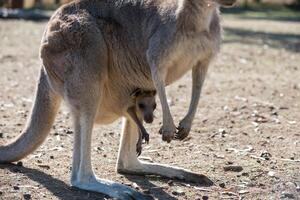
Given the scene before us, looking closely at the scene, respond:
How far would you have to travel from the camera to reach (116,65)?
471 centimetres

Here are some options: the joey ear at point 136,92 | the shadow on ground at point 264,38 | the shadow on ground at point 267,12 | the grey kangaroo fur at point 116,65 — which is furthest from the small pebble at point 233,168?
the shadow on ground at point 267,12

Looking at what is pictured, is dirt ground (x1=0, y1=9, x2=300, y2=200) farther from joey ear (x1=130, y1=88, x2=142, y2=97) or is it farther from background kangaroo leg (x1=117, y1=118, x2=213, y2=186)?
joey ear (x1=130, y1=88, x2=142, y2=97)

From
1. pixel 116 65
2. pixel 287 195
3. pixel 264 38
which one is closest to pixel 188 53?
pixel 116 65

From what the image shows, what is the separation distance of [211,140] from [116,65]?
1463 mm

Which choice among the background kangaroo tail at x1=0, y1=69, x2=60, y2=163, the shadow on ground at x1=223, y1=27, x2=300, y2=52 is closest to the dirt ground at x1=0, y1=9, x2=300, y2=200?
the background kangaroo tail at x1=0, y1=69, x2=60, y2=163

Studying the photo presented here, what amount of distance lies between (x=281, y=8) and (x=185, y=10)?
18.0 m

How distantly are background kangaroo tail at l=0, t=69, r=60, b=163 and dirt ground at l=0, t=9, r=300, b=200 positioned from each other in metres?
0.13

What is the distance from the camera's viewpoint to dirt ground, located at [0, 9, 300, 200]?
14.8ft

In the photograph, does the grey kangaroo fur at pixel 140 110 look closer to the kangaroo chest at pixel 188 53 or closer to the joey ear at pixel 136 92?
the joey ear at pixel 136 92

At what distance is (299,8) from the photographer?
2197cm

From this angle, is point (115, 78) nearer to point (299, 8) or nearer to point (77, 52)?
point (77, 52)

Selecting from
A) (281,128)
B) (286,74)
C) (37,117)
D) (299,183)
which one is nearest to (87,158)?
(37,117)

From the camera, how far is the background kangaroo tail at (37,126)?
15.5ft

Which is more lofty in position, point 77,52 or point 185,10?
point 185,10
